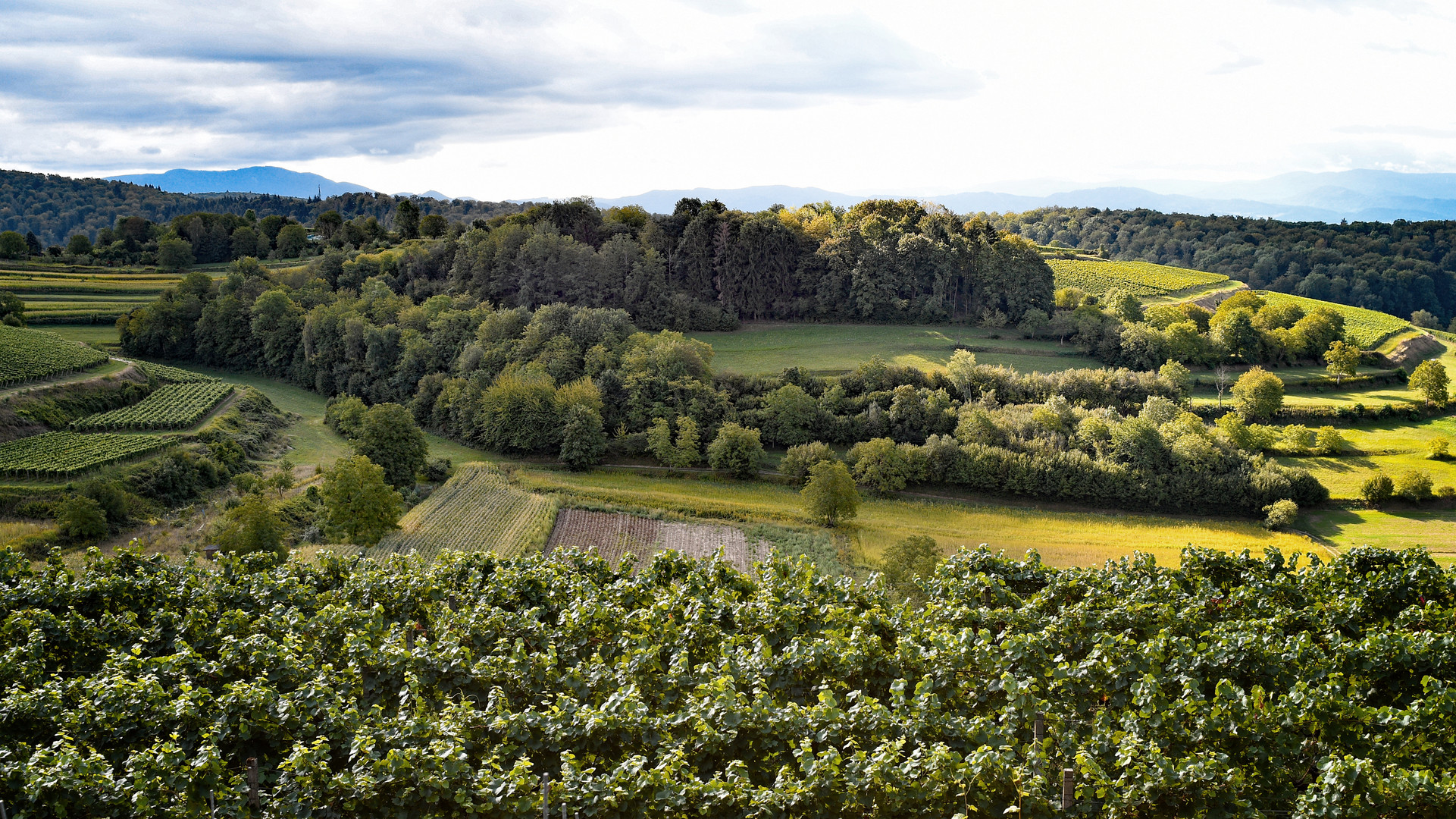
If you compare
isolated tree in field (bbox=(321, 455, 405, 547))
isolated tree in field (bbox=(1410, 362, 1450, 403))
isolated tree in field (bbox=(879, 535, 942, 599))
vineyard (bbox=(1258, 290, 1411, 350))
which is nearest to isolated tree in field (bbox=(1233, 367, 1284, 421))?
isolated tree in field (bbox=(1410, 362, 1450, 403))

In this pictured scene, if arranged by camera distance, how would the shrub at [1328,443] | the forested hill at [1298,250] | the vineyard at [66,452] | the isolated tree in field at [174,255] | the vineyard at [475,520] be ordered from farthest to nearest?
the forested hill at [1298,250]
the isolated tree in field at [174,255]
the shrub at [1328,443]
the vineyard at [66,452]
the vineyard at [475,520]

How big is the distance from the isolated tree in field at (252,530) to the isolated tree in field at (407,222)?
67.6 metres

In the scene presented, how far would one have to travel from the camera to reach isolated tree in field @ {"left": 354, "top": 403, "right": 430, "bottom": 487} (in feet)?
152

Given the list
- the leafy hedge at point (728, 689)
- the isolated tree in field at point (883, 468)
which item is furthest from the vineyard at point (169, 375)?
the isolated tree in field at point (883, 468)

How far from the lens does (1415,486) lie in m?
45.4

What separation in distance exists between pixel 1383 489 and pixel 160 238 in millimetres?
113826

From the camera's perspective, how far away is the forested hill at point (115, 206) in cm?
13050

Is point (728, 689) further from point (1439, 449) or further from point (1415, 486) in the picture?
point (1439, 449)

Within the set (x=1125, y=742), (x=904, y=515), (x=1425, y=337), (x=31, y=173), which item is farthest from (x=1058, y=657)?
(x=31, y=173)

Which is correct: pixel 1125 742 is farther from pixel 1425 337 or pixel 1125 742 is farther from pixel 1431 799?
pixel 1425 337

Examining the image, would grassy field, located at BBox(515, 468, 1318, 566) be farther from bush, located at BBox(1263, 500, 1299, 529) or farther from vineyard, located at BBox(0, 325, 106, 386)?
vineyard, located at BBox(0, 325, 106, 386)

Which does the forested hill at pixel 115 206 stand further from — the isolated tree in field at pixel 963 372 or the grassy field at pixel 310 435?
the isolated tree in field at pixel 963 372

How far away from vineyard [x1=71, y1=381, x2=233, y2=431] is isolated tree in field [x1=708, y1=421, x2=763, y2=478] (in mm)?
32031

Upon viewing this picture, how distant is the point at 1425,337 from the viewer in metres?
80.7
